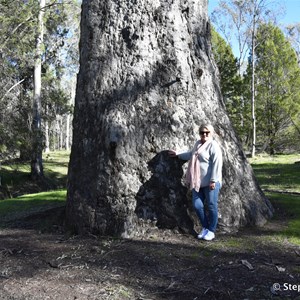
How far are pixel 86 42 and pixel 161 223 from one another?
2975mm

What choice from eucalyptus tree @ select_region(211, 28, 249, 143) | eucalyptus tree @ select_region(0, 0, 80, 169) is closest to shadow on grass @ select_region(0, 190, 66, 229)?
eucalyptus tree @ select_region(0, 0, 80, 169)

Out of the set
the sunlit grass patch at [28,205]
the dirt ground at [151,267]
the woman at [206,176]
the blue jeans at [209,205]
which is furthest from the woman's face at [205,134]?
the sunlit grass patch at [28,205]

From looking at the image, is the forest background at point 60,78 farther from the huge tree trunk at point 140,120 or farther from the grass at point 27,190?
the huge tree trunk at point 140,120

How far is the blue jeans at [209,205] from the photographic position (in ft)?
16.8

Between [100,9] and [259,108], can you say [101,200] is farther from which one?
[259,108]

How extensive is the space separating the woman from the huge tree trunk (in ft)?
1.03

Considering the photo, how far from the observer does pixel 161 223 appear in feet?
17.5

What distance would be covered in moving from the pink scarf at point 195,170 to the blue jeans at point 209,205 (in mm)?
114

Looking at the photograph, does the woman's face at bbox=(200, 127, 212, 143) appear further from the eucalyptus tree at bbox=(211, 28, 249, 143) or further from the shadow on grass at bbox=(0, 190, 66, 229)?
the eucalyptus tree at bbox=(211, 28, 249, 143)

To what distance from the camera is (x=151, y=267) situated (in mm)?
4215

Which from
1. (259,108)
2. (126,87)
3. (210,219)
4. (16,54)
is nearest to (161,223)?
(210,219)

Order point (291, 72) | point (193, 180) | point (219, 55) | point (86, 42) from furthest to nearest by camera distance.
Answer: point (219, 55), point (291, 72), point (86, 42), point (193, 180)

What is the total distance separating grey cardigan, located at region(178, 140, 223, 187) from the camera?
5.08 metres

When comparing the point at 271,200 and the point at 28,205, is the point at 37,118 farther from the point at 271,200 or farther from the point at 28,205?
the point at 271,200
